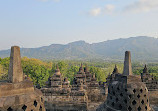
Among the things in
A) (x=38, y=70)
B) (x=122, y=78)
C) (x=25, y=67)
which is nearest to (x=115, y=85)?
(x=122, y=78)

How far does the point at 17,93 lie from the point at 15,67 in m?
1.27

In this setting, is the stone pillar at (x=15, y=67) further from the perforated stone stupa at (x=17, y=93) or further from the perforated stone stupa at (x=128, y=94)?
the perforated stone stupa at (x=128, y=94)

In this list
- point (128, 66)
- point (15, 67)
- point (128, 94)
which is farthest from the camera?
point (128, 66)

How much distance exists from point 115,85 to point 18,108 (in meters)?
6.37

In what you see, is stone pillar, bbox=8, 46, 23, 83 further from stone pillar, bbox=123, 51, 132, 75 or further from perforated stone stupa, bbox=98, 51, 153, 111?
stone pillar, bbox=123, 51, 132, 75

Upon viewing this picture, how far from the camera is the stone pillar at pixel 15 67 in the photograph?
259 inches

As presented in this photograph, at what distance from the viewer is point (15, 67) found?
262 inches

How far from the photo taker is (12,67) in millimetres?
6621

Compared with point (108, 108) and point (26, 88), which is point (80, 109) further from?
point (26, 88)

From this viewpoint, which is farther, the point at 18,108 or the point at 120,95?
the point at 120,95

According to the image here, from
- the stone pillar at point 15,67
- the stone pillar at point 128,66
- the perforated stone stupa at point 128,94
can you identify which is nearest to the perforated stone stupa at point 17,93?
the stone pillar at point 15,67

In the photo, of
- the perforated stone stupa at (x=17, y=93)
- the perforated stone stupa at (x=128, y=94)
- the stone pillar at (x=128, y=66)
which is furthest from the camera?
the stone pillar at (x=128, y=66)

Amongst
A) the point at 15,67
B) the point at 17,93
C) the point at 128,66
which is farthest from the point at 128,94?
the point at 15,67

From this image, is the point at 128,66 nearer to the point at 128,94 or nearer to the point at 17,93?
the point at 128,94
